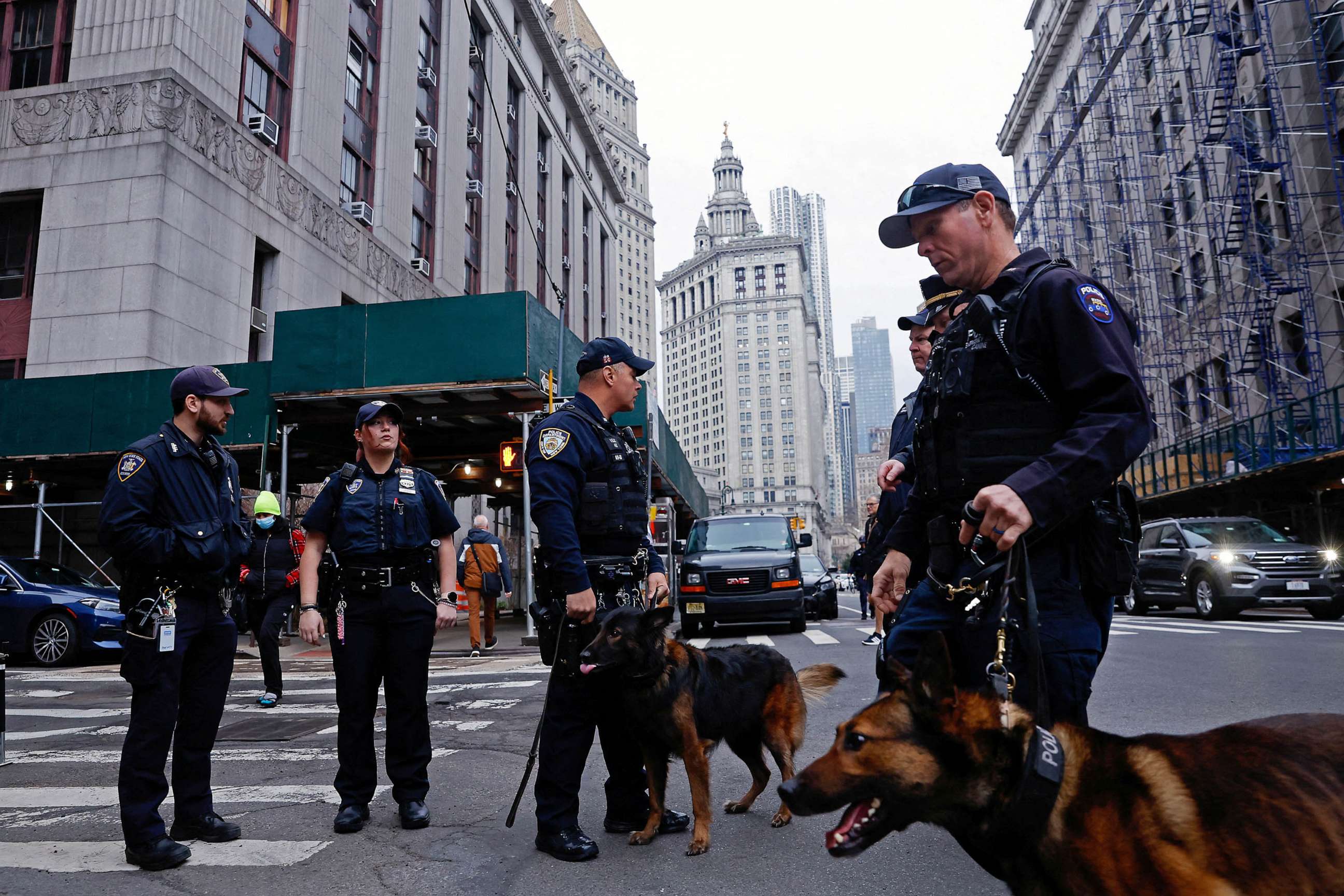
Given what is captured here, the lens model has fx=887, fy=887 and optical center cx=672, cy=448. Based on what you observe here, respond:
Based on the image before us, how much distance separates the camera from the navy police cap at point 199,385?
4125 millimetres

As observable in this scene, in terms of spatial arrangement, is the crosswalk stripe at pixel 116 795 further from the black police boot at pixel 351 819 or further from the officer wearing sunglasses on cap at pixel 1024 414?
the officer wearing sunglasses on cap at pixel 1024 414

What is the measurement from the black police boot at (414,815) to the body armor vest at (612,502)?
55.8 inches

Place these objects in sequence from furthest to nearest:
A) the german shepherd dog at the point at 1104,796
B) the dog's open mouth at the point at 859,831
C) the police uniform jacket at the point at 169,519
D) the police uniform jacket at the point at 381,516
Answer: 1. the police uniform jacket at the point at 381,516
2. the police uniform jacket at the point at 169,519
3. the dog's open mouth at the point at 859,831
4. the german shepherd dog at the point at 1104,796

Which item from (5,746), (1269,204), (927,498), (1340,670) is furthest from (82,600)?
(1269,204)

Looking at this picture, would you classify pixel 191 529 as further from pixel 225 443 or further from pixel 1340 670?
pixel 225 443

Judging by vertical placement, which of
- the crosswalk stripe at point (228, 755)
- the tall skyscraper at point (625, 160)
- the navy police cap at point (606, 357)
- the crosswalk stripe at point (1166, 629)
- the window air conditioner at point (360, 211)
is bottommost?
the crosswalk stripe at point (228, 755)

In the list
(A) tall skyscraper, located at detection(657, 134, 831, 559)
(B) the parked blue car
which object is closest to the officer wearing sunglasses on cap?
(B) the parked blue car

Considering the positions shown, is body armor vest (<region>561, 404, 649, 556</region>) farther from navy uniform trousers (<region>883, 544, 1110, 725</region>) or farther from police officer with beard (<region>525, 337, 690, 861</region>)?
navy uniform trousers (<region>883, 544, 1110, 725</region>)

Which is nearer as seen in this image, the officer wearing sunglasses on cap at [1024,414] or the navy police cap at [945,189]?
the officer wearing sunglasses on cap at [1024,414]

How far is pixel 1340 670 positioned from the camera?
7730mm

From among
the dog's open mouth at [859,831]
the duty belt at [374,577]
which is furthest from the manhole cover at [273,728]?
the dog's open mouth at [859,831]

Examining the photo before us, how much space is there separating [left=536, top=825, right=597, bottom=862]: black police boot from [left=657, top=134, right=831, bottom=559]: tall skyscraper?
475 feet

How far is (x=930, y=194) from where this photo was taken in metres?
2.45

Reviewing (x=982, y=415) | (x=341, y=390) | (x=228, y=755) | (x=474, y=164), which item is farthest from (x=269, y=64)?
(x=982, y=415)
